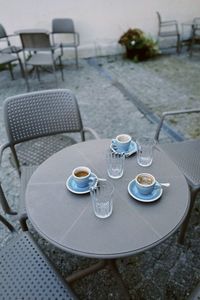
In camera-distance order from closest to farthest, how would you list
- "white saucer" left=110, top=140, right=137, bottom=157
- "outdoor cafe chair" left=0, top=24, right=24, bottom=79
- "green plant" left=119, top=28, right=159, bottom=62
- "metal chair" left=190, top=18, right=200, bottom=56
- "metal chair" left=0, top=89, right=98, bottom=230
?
"white saucer" left=110, top=140, right=137, bottom=157 → "metal chair" left=0, top=89, right=98, bottom=230 → "outdoor cafe chair" left=0, top=24, right=24, bottom=79 → "green plant" left=119, top=28, right=159, bottom=62 → "metal chair" left=190, top=18, right=200, bottom=56

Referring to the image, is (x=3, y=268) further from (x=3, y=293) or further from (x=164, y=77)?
(x=164, y=77)

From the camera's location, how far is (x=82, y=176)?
1.12 m

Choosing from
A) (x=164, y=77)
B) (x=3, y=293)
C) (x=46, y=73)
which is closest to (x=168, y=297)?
(x=3, y=293)

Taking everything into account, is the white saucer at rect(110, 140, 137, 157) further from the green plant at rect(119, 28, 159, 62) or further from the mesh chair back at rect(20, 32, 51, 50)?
the green plant at rect(119, 28, 159, 62)

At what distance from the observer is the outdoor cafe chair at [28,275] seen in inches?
39.0

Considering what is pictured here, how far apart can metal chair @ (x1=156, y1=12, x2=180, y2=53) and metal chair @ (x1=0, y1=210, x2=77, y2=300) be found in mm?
5349

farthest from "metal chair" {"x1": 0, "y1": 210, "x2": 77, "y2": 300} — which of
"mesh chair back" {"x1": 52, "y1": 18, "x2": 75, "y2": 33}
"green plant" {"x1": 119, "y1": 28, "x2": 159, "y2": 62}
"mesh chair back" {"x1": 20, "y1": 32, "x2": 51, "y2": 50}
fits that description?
"green plant" {"x1": 119, "y1": 28, "x2": 159, "y2": 62}

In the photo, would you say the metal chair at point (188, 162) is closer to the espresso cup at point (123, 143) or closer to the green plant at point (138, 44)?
the espresso cup at point (123, 143)

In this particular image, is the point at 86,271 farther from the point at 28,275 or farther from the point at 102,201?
the point at 102,201

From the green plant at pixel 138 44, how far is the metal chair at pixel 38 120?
3.81 m

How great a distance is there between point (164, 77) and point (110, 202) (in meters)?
3.82

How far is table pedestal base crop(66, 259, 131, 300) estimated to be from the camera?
138cm

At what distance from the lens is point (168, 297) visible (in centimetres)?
139

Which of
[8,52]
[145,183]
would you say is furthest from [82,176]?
[8,52]
